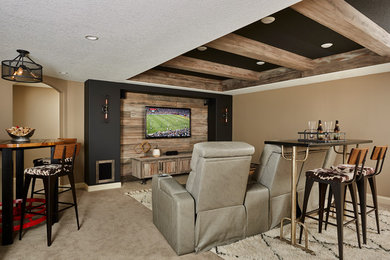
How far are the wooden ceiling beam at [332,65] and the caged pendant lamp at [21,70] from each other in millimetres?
4259

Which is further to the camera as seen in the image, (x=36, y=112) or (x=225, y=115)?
(x=225, y=115)

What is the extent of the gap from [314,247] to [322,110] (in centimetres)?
325

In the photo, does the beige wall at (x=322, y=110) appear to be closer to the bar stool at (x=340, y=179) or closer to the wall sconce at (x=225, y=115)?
the wall sconce at (x=225, y=115)

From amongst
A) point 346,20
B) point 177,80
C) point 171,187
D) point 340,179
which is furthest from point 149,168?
point 346,20

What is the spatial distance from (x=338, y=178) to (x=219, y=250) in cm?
137

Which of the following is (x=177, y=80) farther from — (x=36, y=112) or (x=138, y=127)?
(x=36, y=112)

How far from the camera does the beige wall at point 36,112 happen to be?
581 centimetres

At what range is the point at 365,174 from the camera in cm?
255

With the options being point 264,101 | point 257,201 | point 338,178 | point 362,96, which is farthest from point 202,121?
point 338,178

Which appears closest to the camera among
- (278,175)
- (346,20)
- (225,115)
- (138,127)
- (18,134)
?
(346,20)

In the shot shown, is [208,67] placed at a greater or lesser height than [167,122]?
greater

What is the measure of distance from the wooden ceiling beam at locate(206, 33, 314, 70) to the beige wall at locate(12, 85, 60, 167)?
5.10 metres

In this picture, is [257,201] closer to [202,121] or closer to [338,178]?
[338,178]

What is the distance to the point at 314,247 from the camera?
2.46 meters
